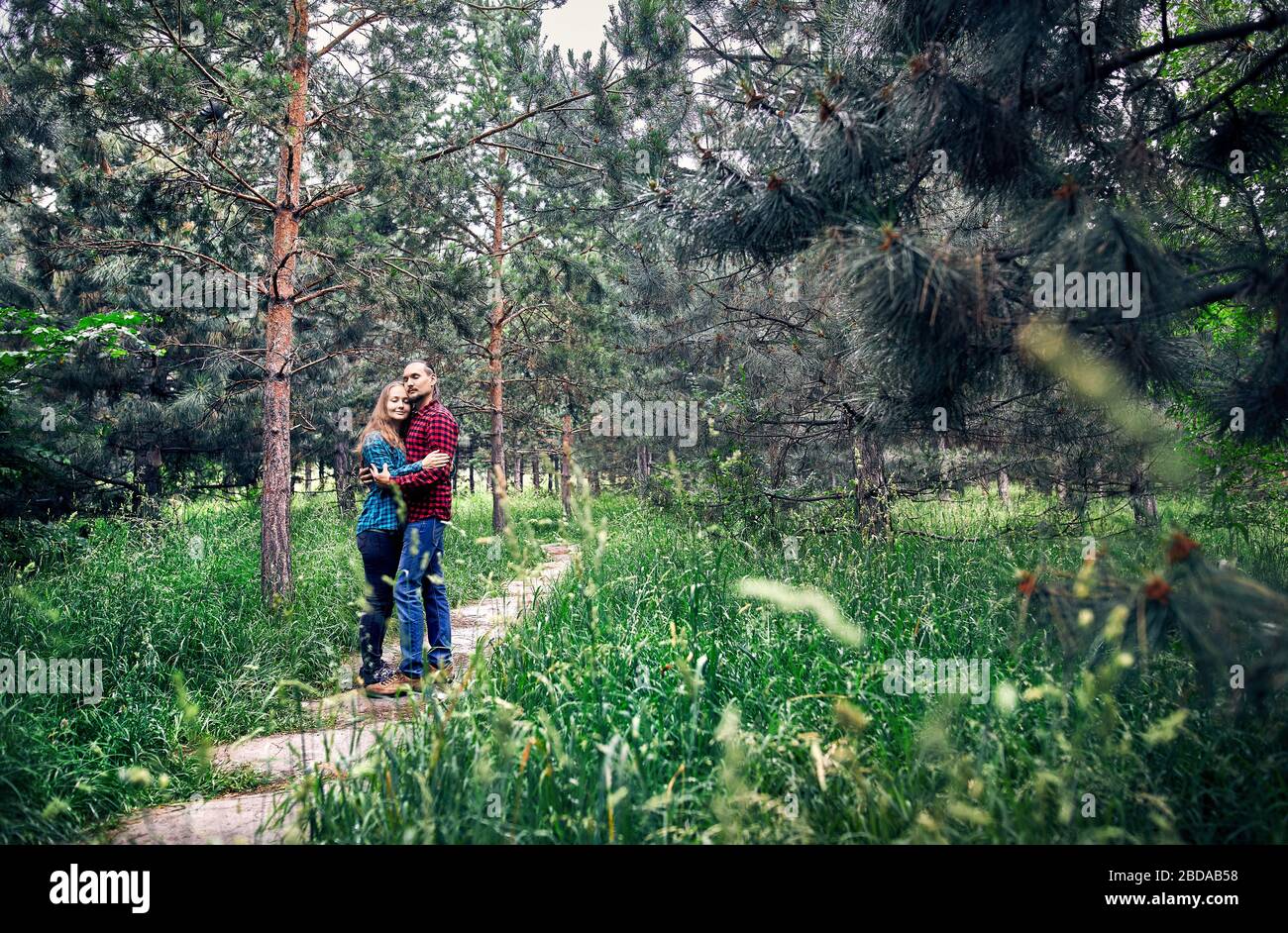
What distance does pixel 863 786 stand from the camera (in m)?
1.77

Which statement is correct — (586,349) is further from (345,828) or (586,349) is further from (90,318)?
(345,828)

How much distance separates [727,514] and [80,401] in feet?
33.7

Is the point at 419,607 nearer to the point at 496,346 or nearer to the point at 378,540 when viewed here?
the point at 378,540

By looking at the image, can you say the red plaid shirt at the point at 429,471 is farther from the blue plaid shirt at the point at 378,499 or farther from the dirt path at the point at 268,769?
the dirt path at the point at 268,769

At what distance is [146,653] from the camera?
11.7 ft

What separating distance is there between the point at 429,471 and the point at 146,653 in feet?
6.61

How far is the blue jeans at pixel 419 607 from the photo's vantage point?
11.4 ft

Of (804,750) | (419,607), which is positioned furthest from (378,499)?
(804,750)

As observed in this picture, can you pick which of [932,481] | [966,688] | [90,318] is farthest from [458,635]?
[932,481]

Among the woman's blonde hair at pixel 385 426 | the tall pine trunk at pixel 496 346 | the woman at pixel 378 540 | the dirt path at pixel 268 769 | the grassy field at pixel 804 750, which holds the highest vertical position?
the tall pine trunk at pixel 496 346

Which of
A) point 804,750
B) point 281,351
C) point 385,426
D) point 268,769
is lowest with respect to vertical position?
point 268,769

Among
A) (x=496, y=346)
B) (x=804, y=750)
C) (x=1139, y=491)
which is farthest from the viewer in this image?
(x=496, y=346)

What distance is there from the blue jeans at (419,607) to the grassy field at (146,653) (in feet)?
1.18

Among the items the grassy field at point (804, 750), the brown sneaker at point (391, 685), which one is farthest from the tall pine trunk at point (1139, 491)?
the brown sneaker at point (391, 685)
